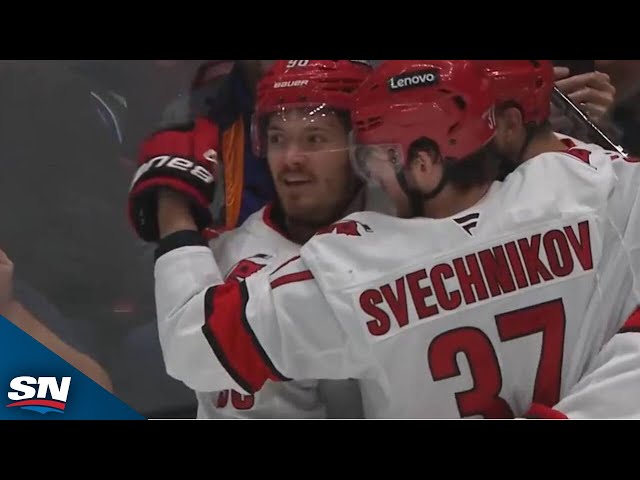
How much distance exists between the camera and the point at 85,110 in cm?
140

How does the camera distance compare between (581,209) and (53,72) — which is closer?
(581,209)

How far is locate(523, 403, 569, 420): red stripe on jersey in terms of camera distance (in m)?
Result: 1.29

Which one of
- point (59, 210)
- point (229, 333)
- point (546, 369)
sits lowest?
point (546, 369)

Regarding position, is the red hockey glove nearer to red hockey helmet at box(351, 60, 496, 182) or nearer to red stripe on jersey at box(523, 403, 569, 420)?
red hockey helmet at box(351, 60, 496, 182)

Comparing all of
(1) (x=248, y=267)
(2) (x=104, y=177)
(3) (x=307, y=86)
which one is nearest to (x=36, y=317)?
(2) (x=104, y=177)

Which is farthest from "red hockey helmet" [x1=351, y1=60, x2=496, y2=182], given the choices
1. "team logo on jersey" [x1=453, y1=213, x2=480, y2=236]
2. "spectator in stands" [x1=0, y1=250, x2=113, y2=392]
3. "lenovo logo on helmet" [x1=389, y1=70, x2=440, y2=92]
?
"spectator in stands" [x1=0, y1=250, x2=113, y2=392]

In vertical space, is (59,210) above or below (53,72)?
below

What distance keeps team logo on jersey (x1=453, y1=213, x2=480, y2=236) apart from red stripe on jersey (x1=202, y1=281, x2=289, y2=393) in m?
0.38

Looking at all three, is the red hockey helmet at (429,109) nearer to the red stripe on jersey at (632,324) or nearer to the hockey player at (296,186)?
the hockey player at (296,186)

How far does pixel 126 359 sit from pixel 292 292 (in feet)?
1.05

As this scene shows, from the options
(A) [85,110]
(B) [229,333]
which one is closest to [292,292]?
(B) [229,333]

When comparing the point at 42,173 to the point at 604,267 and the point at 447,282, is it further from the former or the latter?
the point at 604,267

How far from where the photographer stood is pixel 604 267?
130 centimetres

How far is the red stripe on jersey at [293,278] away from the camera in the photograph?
132 centimetres
